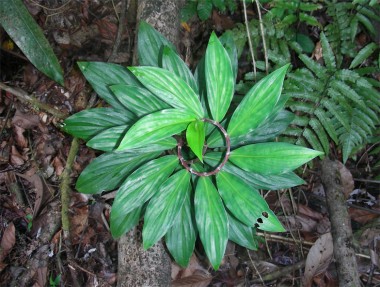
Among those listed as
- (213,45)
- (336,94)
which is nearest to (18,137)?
(213,45)

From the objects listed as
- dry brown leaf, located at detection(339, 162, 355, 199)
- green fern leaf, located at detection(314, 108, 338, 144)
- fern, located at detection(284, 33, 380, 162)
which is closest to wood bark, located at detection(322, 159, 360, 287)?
dry brown leaf, located at detection(339, 162, 355, 199)

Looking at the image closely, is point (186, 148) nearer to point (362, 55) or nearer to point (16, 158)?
point (16, 158)

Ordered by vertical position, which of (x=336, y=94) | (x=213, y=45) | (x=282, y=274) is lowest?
(x=282, y=274)

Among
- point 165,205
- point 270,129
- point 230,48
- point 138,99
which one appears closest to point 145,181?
point 165,205

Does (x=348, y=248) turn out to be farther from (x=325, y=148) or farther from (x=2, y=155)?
(x=2, y=155)

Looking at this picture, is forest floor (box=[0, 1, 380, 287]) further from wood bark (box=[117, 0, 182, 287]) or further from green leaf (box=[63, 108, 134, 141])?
green leaf (box=[63, 108, 134, 141])

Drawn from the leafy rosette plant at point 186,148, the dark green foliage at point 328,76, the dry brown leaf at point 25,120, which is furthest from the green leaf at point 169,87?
the dry brown leaf at point 25,120
